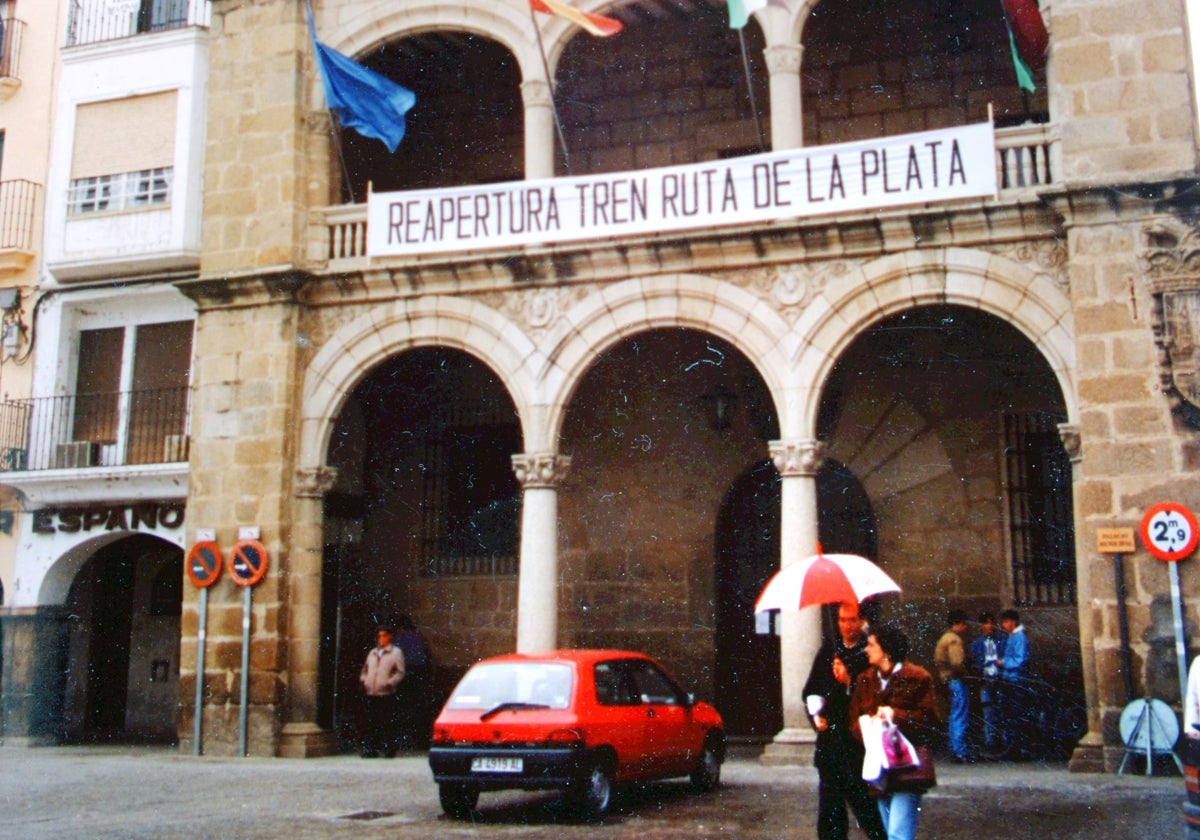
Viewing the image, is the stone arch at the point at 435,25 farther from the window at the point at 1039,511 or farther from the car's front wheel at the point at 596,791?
the car's front wheel at the point at 596,791

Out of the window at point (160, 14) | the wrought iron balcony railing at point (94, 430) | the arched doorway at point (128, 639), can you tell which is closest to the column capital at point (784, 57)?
the wrought iron balcony railing at point (94, 430)

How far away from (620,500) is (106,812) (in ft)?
27.6

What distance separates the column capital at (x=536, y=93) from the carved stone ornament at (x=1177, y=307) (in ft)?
22.4

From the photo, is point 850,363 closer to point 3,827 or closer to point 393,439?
point 393,439

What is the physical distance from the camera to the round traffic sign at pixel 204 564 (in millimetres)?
15688

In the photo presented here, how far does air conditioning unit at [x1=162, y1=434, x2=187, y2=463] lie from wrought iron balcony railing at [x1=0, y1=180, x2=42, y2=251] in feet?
12.2

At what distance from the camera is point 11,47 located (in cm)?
2014

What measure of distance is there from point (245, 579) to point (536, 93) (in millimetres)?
6640

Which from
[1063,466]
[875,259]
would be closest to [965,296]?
[875,259]

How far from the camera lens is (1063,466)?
15.6 meters

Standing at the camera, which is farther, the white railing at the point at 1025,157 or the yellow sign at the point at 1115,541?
the white railing at the point at 1025,157

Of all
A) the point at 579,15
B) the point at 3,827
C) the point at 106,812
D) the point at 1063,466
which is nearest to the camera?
the point at 3,827

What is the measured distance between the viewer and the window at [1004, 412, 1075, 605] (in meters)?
15.5

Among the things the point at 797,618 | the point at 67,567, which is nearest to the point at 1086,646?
the point at 797,618
